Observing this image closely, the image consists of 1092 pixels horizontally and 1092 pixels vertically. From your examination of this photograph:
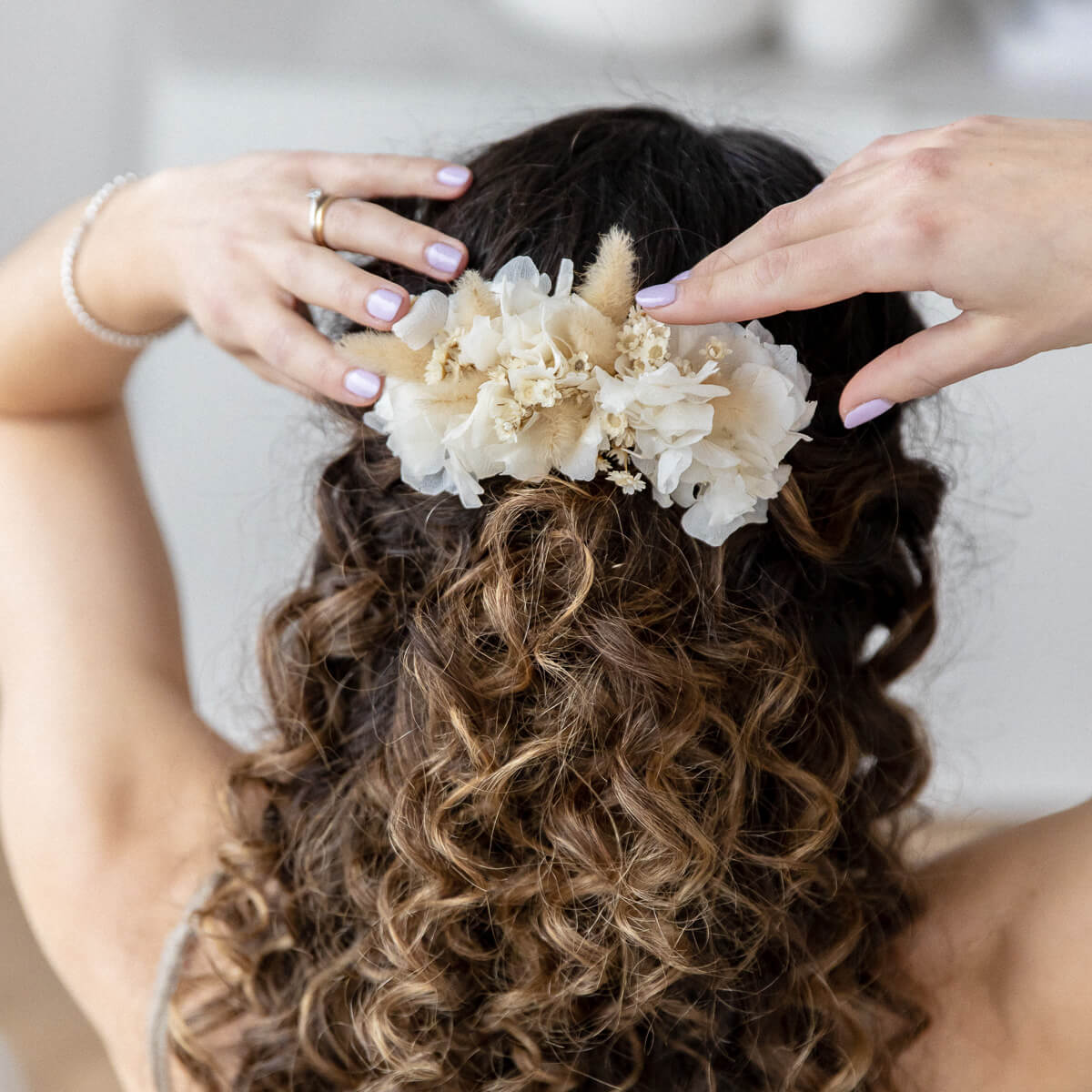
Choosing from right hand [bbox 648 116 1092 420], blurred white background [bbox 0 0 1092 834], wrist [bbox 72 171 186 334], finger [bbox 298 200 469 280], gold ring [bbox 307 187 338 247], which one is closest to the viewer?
right hand [bbox 648 116 1092 420]

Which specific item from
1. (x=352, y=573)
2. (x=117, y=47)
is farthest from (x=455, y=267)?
(x=117, y=47)

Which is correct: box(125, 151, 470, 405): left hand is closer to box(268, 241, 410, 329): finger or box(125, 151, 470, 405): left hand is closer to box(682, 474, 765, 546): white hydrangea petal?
box(268, 241, 410, 329): finger

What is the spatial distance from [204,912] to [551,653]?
449 millimetres

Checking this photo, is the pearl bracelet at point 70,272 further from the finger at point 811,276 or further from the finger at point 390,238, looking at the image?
the finger at point 811,276

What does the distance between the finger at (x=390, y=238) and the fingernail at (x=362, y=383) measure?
9 centimetres

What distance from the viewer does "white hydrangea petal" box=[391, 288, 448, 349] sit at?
0.71 meters

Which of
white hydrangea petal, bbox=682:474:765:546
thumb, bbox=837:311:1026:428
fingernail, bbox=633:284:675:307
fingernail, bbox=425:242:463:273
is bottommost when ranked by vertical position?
white hydrangea petal, bbox=682:474:765:546

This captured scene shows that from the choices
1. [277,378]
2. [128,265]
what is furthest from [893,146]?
[128,265]

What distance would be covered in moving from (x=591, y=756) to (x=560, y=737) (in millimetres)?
32

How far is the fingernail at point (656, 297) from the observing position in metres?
0.68

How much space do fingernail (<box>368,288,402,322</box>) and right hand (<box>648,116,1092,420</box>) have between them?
0.20 metres

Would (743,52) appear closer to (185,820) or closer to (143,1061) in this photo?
(185,820)

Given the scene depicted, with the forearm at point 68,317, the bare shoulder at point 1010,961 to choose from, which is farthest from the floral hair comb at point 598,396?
the forearm at point 68,317

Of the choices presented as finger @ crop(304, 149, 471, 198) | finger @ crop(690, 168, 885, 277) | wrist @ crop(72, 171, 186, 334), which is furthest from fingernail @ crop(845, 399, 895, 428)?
wrist @ crop(72, 171, 186, 334)
